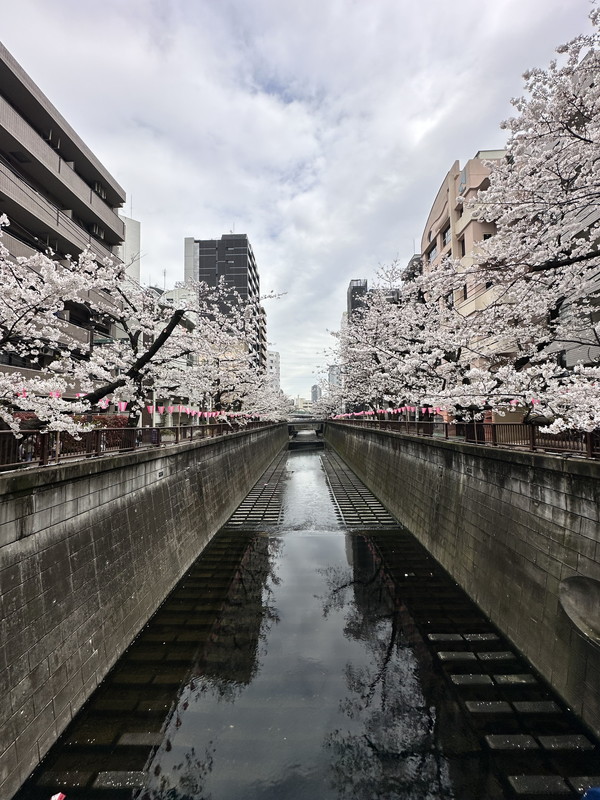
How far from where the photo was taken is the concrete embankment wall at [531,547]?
6945 millimetres

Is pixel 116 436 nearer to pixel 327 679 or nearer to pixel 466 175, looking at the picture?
pixel 327 679

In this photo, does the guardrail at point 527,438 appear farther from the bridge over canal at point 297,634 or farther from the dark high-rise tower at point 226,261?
the dark high-rise tower at point 226,261

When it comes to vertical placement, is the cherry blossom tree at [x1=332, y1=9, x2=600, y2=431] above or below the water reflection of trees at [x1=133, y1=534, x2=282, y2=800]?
above

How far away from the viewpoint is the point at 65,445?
9.08m

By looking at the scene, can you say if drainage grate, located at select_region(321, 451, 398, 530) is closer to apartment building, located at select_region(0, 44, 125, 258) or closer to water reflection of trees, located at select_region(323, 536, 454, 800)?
water reflection of trees, located at select_region(323, 536, 454, 800)

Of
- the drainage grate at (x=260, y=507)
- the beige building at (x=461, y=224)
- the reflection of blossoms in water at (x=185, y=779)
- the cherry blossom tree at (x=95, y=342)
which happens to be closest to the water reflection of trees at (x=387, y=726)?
the reflection of blossoms in water at (x=185, y=779)

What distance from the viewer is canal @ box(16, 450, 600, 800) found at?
6039mm

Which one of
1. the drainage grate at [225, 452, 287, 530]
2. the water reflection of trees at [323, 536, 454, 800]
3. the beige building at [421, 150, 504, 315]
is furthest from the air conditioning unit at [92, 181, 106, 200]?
the water reflection of trees at [323, 536, 454, 800]

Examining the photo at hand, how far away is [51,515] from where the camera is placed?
7066 mm

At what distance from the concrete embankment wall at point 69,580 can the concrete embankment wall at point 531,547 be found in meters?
9.00

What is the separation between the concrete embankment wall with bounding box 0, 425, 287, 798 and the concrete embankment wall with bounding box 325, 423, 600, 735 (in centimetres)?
900

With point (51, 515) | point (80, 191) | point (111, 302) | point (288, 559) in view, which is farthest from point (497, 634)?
point (80, 191)

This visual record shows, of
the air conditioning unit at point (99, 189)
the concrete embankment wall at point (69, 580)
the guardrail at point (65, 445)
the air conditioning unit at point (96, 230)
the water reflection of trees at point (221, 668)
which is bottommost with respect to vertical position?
the water reflection of trees at point (221, 668)

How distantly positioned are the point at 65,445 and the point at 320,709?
796 cm
